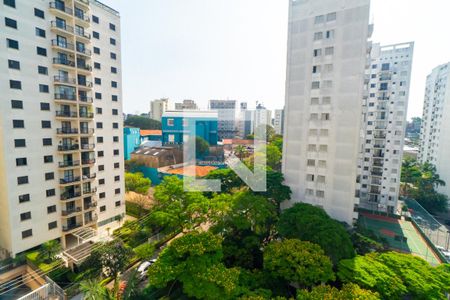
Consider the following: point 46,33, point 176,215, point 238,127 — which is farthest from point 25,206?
point 238,127

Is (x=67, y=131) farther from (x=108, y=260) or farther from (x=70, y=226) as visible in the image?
(x=108, y=260)

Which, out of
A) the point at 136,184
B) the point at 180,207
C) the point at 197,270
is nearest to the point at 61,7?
the point at 136,184

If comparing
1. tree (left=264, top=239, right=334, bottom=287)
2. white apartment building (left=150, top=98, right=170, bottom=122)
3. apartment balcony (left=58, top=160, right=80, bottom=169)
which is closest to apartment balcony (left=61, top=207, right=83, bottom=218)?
apartment balcony (left=58, top=160, right=80, bottom=169)

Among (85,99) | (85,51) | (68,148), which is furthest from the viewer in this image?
(85,99)

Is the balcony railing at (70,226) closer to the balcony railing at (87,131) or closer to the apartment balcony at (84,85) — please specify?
the balcony railing at (87,131)

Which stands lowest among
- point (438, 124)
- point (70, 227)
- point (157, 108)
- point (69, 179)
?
point (70, 227)

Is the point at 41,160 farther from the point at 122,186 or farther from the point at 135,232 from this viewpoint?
the point at 135,232
